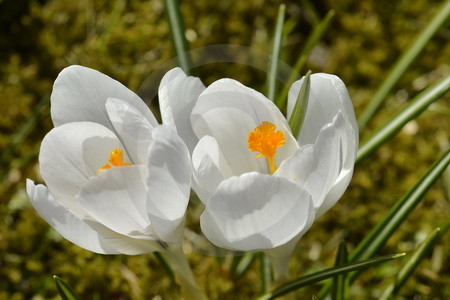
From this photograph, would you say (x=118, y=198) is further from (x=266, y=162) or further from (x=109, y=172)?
(x=266, y=162)

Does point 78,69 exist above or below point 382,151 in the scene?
above

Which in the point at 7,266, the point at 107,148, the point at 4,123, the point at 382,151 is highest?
the point at 107,148

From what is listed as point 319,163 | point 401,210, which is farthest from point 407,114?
point 319,163

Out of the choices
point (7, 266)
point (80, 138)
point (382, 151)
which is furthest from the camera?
point (382, 151)

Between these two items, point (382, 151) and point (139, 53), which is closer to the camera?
point (382, 151)

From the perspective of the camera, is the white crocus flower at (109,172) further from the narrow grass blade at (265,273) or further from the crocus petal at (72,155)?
the narrow grass blade at (265,273)

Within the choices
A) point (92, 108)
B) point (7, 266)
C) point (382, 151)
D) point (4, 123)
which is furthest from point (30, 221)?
point (382, 151)

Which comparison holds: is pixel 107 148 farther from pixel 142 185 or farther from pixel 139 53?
pixel 139 53
